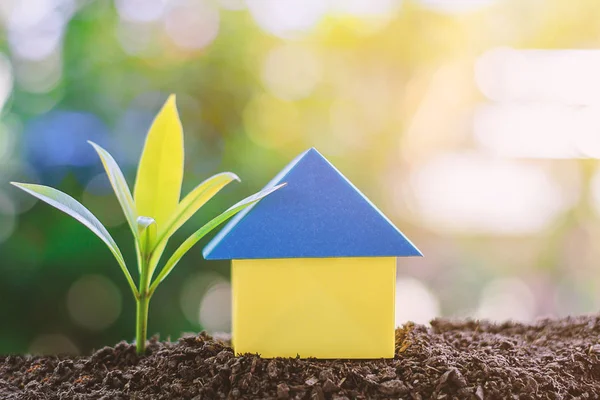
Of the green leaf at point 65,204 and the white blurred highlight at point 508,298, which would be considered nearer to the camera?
the green leaf at point 65,204

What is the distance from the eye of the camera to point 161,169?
111 centimetres

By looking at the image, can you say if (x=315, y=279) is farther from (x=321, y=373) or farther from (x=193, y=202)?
(x=193, y=202)

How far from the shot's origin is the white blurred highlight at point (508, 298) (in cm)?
246

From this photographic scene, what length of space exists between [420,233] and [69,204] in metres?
1.63

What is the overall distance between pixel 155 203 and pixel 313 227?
1.11 ft

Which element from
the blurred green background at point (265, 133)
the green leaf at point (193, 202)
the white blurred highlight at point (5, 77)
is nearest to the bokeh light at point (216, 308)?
the blurred green background at point (265, 133)

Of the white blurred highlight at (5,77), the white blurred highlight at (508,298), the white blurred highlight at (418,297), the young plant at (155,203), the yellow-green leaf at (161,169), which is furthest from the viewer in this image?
the white blurred highlight at (508,298)

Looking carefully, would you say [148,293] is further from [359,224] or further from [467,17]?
[467,17]

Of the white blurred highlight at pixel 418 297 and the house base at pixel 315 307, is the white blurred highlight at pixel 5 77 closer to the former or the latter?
the house base at pixel 315 307

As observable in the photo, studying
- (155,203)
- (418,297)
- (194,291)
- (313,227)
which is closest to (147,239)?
(155,203)

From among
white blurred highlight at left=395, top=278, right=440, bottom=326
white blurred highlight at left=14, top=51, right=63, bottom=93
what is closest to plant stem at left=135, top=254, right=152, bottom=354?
white blurred highlight at left=14, top=51, right=63, bottom=93

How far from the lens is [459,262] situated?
2424 mm

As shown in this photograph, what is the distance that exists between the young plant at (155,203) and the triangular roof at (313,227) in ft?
0.15

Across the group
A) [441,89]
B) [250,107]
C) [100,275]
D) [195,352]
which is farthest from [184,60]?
[195,352]
